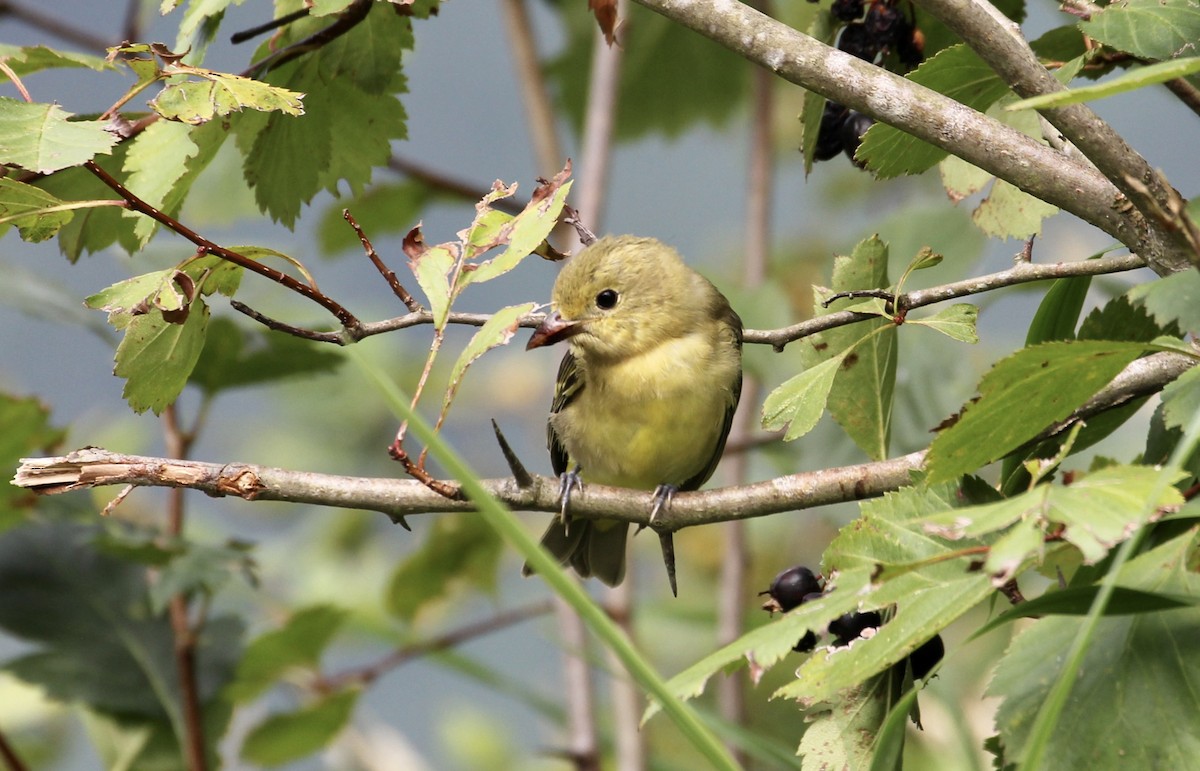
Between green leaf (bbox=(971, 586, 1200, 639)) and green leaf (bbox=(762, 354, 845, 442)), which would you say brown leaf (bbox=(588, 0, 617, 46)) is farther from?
green leaf (bbox=(971, 586, 1200, 639))

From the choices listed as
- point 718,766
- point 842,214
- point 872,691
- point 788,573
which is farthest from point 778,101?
point 718,766

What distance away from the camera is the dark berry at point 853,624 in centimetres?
183

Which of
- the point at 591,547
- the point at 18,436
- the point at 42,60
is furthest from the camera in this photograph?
the point at 591,547

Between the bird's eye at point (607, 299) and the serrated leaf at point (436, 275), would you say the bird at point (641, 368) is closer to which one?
the bird's eye at point (607, 299)

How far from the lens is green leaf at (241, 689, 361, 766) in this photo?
9.93ft

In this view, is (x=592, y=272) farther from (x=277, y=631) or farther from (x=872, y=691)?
(x=872, y=691)

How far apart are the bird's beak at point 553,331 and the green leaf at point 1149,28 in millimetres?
1224

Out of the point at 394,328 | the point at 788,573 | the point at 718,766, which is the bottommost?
the point at 788,573

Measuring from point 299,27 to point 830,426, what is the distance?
1.75 meters

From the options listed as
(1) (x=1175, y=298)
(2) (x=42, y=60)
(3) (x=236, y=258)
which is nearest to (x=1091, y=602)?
(1) (x=1175, y=298)

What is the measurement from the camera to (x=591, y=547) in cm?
364

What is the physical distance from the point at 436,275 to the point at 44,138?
53 cm

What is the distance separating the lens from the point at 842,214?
19.2ft

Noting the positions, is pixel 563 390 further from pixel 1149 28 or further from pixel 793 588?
pixel 1149 28
